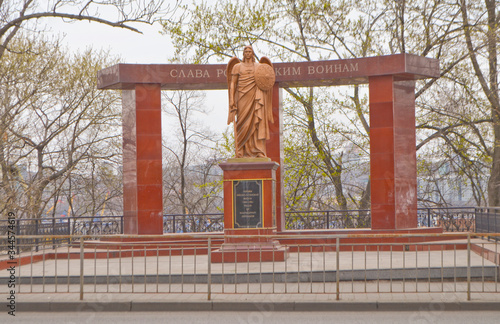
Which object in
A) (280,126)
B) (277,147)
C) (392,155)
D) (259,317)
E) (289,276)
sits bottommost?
(259,317)

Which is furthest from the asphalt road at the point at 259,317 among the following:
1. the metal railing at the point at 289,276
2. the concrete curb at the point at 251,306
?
the metal railing at the point at 289,276

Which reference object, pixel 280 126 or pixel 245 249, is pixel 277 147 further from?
pixel 245 249

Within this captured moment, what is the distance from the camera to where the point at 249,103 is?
674 inches

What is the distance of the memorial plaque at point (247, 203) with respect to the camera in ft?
53.0

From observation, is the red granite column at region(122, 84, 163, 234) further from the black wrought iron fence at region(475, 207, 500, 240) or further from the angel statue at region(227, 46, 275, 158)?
the black wrought iron fence at region(475, 207, 500, 240)

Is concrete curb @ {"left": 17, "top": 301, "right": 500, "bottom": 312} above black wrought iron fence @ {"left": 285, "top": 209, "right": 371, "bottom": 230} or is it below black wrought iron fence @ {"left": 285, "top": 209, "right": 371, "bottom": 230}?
below

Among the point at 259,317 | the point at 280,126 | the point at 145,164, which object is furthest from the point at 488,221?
the point at 259,317

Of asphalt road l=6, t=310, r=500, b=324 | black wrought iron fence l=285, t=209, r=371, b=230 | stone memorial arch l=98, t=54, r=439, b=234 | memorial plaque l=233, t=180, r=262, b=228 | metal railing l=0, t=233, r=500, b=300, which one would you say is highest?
stone memorial arch l=98, t=54, r=439, b=234

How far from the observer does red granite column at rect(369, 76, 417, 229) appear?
19.2 metres

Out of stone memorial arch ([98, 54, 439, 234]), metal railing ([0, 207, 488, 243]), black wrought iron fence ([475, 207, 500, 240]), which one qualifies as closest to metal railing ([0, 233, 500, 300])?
black wrought iron fence ([475, 207, 500, 240])

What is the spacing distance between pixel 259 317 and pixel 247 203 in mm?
6382

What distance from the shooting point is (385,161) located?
1942 cm

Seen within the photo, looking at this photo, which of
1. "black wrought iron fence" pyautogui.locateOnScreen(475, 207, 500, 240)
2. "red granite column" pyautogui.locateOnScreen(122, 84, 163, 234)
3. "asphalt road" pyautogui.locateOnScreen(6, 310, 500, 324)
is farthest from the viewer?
"red granite column" pyautogui.locateOnScreen(122, 84, 163, 234)

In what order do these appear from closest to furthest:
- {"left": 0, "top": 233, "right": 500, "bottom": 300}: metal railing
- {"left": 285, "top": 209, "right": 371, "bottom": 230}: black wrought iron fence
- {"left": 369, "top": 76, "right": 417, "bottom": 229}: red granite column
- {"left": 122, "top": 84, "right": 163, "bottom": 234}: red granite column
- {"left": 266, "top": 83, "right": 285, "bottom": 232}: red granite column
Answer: {"left": 0, "top": 233, "right": 500, "bottom": 300}: metal railing < {"left": 369, "top": 76, "right": 417, "bottom": 229}: red granite column < {"left": 122, "top": 84, "right": 163, "bottom": 234}: red granite column < {"left": 266, "top": 83, "right": 285, "bottom": 232}: red granite column < {"left": 285, "top": 209, "right": 371, "bottom": 230}: black wrought iron fence
